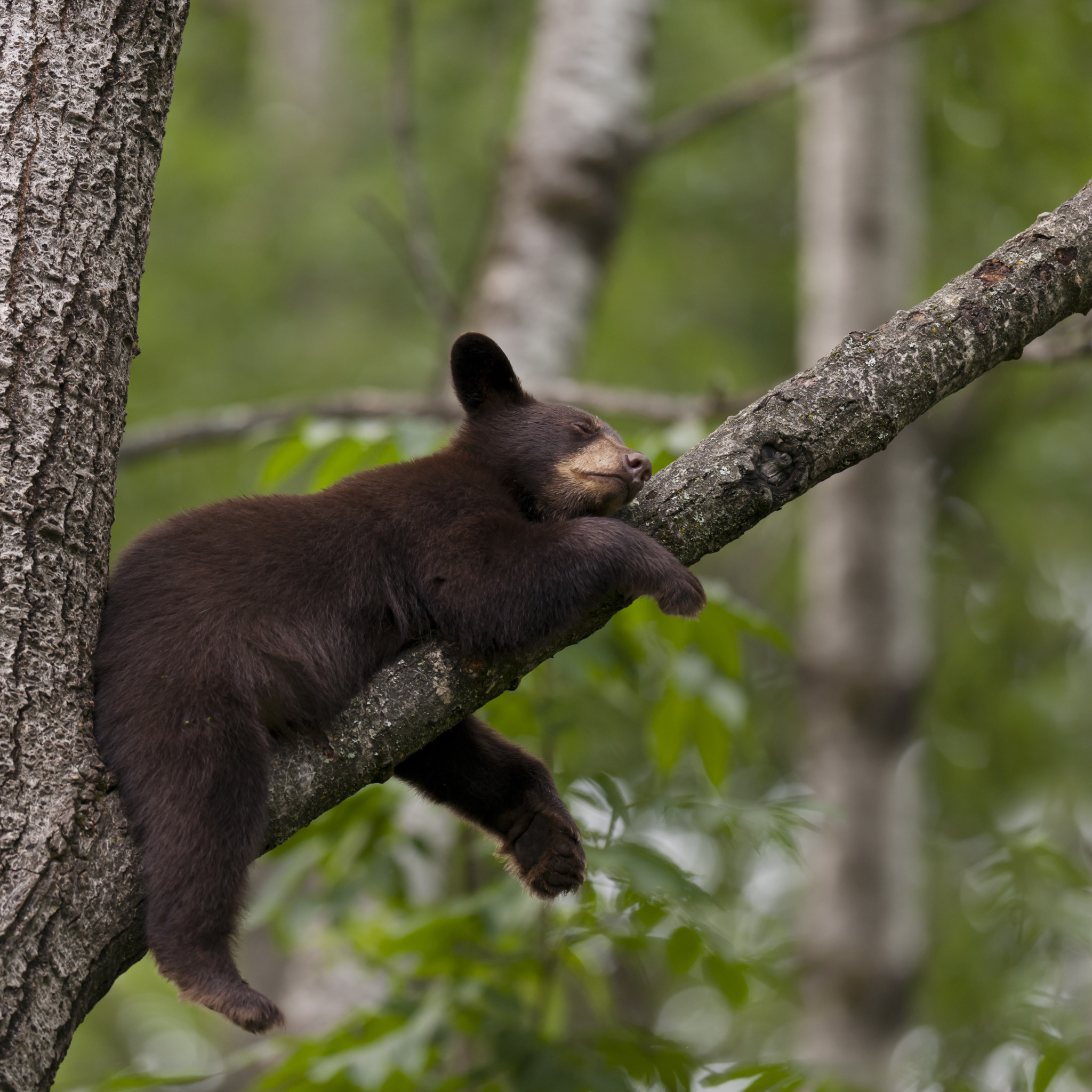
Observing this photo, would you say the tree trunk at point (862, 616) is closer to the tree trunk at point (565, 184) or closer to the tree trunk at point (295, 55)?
the tree trunk at point (565, 184)

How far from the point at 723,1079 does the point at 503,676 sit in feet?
3.98

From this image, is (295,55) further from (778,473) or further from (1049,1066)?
(1049,1066)

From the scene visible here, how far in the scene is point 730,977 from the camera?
3.23m

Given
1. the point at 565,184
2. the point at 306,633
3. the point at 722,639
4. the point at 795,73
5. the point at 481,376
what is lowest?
the point at 722,639

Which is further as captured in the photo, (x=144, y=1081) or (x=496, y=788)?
(x=496, y=788)

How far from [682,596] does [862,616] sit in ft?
13.0

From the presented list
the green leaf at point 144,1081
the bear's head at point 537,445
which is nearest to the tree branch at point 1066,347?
the bear's head at point 537,445

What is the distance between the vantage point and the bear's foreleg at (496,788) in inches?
118

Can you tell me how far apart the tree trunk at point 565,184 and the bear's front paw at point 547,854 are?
11.4 feet

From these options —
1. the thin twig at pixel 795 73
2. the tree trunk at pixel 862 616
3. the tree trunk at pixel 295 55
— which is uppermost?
the tree trunk at pixel 295 55

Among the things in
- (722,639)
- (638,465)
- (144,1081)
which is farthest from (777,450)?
(144,1081)

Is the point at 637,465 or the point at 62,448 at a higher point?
the point at 62,448

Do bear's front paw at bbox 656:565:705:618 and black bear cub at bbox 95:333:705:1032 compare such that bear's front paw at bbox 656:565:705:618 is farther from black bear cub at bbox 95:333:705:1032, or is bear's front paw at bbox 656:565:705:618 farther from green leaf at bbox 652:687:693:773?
green leaf at bbox 652:687:693:773

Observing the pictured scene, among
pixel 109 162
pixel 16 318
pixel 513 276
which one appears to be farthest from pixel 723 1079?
pixel 513 276
